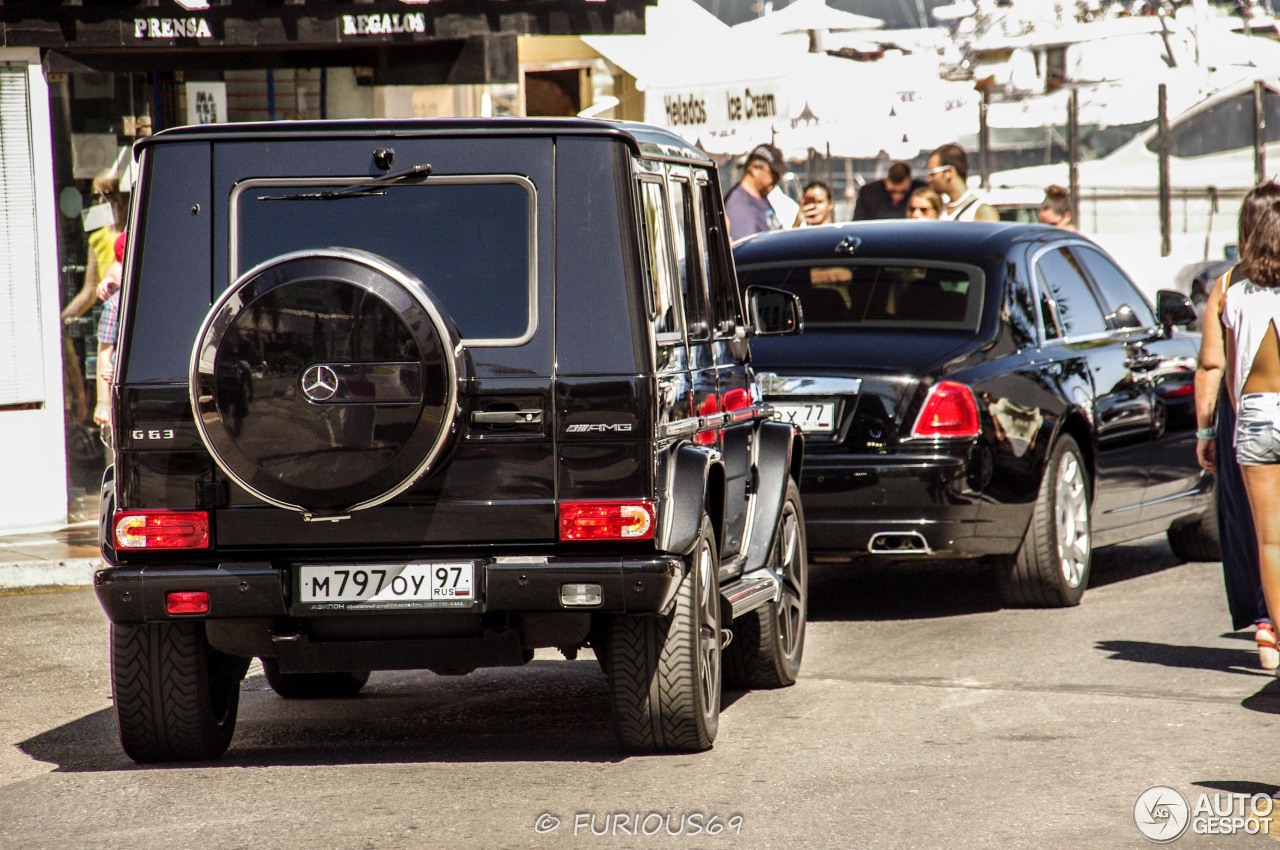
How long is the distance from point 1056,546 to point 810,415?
1.32 metres

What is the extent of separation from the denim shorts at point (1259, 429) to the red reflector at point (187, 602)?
388cm

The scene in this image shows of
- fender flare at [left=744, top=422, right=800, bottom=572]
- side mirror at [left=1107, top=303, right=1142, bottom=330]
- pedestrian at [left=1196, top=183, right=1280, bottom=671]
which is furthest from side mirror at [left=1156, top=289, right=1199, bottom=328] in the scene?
fender flare at [left=744, top=422, right=800, bottom=572]

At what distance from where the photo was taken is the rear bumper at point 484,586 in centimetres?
608

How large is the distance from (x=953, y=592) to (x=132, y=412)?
5437 mm

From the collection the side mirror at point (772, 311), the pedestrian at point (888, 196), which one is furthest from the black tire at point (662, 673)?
the pedestrian at point (888, 196)

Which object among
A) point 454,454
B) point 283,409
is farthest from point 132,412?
point 454,454

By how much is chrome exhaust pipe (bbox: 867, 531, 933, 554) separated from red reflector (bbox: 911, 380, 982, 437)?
1.47 ft

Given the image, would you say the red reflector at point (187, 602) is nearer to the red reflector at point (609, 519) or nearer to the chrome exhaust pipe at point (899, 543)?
the red reflector at point (609, 519)

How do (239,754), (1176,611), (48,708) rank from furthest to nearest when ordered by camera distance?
(1176,611)
(48,708)
(239,754)

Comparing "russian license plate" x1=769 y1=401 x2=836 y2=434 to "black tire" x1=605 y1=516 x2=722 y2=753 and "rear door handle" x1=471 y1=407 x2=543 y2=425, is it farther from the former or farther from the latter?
"rear door handle" x1=471 y1=407 x2=543 y2=425

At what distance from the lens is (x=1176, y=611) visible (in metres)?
9.68

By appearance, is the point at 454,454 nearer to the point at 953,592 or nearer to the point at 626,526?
the point at 626,526

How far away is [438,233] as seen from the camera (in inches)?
245

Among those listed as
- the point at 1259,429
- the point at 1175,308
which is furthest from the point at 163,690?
the point at 1175,308
